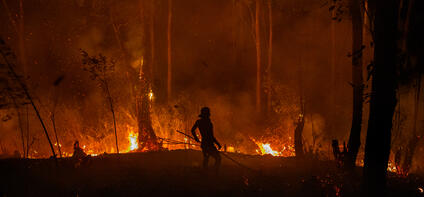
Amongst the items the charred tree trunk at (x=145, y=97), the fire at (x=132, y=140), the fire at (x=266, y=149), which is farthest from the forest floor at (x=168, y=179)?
the fire at (x=266, y=149)

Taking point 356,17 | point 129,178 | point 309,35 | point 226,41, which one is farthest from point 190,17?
point 129,178

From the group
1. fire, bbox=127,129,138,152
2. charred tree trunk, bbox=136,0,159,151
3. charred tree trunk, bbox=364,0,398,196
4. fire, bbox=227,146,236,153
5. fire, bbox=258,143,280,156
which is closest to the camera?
charred tree trunk, bbox=364,0,398,196

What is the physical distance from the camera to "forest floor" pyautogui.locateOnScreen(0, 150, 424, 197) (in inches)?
321

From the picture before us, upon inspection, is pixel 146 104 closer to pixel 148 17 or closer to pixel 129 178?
pixel 148 17

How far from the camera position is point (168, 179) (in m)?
9.02

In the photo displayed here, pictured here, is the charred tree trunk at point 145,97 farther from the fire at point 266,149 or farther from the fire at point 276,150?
the fire at point 276,150

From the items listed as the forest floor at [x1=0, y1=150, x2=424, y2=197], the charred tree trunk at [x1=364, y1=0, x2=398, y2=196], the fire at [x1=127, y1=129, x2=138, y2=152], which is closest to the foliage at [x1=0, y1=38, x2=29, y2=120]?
the forest floor at [x1=0, y1=150, x2=424, y2=197]

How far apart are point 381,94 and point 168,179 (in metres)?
5.92

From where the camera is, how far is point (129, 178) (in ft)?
29.1

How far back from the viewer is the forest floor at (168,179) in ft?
26.8

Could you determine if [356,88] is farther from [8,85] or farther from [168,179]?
[8,85]

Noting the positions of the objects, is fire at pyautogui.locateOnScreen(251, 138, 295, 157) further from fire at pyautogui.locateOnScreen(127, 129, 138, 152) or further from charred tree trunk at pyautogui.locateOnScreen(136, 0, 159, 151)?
fire at pyautogui.locateOnScreen(127, 129, 138, 152)

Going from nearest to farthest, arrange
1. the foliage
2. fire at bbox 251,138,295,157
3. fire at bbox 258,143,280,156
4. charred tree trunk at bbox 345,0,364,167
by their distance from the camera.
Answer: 1. the foliage
2. charred tree trunk at bbox 345,0,364,167
3. fire at bbox 251,138,295,157
4. fire at bbox 258,143,280,156

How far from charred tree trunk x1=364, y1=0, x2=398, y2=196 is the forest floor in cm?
199
